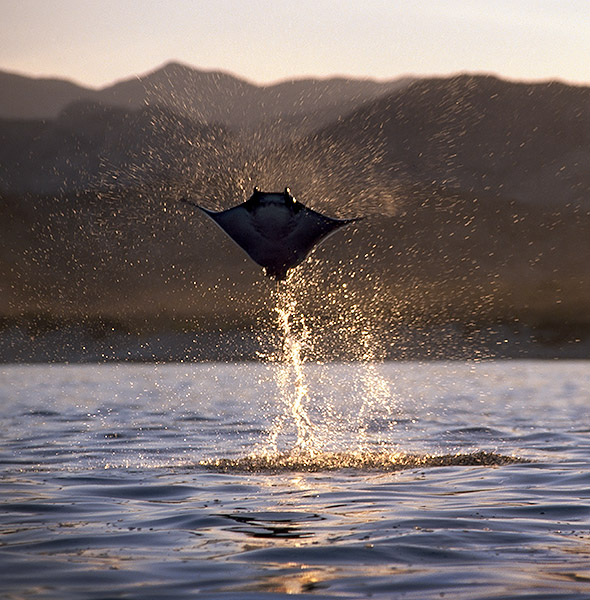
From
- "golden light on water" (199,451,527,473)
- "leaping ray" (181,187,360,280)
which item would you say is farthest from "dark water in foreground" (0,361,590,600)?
"leaping ray" (181,187,360,280)

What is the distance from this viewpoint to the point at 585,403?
29.7m

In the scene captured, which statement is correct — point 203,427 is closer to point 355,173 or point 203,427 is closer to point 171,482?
point 171,482

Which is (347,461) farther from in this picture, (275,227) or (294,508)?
(294,508)

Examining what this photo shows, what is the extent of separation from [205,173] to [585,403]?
→ 17202cm

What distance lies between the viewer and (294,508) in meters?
11.2

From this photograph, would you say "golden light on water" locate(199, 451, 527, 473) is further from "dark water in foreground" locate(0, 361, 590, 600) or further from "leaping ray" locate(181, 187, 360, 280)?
Result: "leaping ray" locate(181, 187, 360, 280)

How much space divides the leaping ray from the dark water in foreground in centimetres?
310

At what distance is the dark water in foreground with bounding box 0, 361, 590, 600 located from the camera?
8125 mm

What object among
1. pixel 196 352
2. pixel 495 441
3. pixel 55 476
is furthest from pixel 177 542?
pixel 196 352

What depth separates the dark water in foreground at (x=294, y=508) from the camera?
26.7 ft

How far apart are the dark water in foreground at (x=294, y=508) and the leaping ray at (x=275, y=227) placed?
3.10m

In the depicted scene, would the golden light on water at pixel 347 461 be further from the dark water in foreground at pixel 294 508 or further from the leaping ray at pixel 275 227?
the leaping ray at pixel 275 227

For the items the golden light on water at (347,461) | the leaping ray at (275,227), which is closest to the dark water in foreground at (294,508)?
the golden light on water at (347,461)

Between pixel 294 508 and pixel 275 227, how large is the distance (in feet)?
15.6
